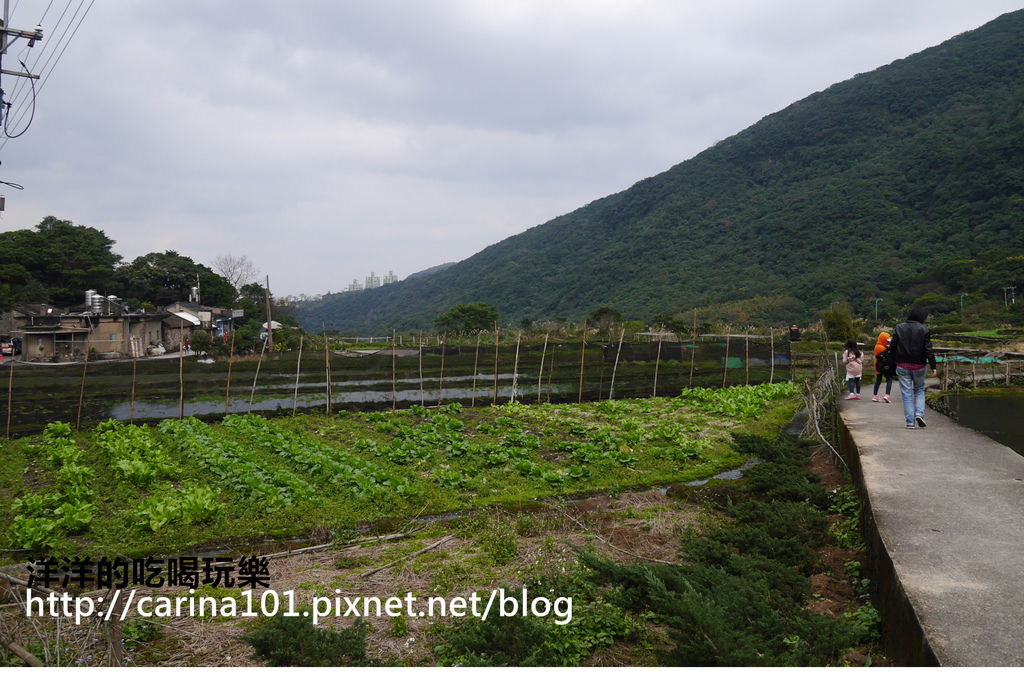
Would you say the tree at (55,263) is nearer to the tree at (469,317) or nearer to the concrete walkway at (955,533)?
the tree at (469,317)

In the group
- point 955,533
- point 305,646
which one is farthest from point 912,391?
point 305,646

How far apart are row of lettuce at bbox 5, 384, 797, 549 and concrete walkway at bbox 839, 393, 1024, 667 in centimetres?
395

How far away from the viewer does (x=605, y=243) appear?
89.1 meters

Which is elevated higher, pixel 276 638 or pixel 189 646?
pixel 276 638

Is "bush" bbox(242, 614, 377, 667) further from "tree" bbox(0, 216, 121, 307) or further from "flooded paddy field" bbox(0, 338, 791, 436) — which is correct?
"tree" bbox(0, 216, 121, 307)

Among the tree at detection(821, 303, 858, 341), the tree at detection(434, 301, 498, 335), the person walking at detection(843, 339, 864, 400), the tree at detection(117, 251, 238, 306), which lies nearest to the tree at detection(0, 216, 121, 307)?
the tree at detection(117, 251, 238, 306)

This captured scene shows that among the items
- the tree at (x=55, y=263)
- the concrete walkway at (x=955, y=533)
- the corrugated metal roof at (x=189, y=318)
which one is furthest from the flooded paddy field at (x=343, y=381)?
the tree at (x=55, y=263)

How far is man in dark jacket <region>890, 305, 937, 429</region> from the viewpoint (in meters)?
8.11

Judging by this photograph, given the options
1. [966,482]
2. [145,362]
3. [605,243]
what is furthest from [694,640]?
[605,243]

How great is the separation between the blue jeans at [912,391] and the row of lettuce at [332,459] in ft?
11.3

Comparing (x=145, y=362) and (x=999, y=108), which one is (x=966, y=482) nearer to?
(x=145, y=362)

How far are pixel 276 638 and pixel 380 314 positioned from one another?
107m

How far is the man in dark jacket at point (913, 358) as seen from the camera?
26.6 ft

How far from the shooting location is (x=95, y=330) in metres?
31.0
